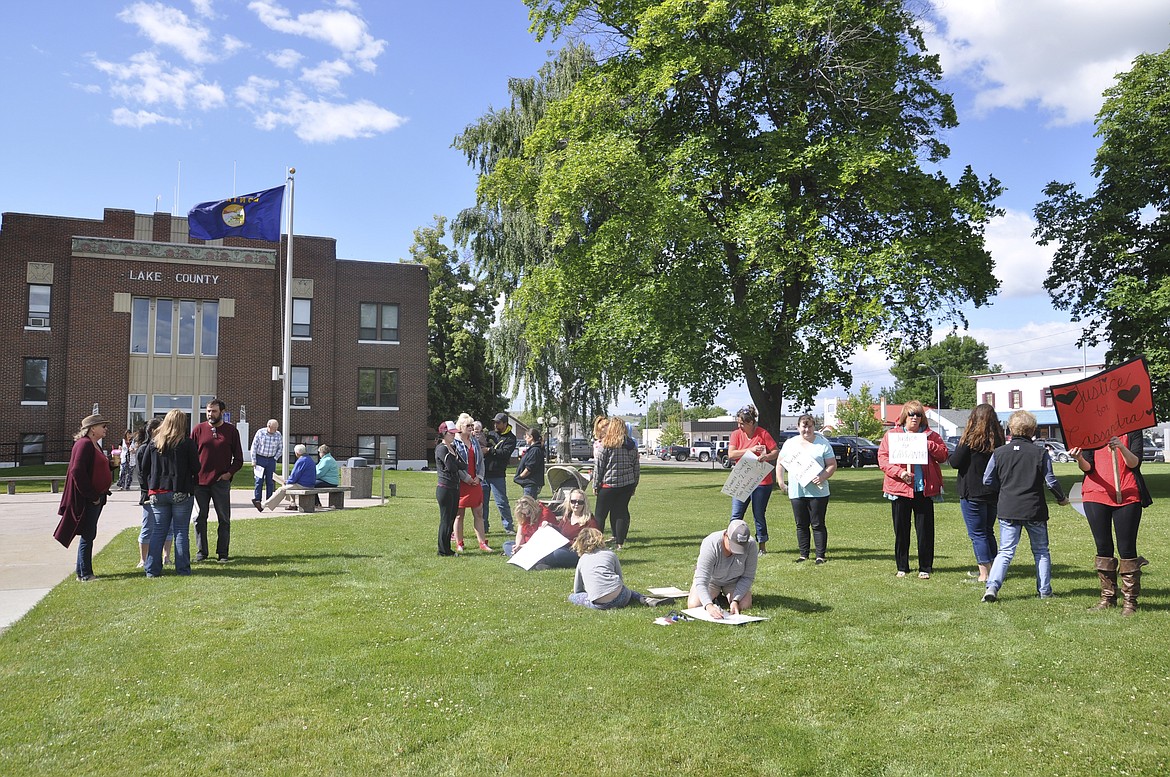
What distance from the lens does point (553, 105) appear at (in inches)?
1046

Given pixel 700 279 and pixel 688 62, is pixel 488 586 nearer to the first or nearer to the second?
pixel 700 279

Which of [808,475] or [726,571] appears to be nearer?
[726,571]

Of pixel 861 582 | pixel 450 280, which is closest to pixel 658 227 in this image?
pixel 861 582

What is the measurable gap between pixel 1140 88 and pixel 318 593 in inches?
1096

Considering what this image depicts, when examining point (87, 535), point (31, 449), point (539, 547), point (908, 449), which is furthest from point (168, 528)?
point (31, 449)

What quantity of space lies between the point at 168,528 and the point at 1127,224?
27537mm

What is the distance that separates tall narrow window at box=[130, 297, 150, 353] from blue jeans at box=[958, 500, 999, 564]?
37604 millimetres

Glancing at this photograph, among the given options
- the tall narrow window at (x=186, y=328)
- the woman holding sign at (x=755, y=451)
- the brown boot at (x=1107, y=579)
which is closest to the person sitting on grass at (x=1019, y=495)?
the brown boot at (x=1107, y=579)

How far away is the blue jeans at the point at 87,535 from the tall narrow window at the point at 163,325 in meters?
32.1

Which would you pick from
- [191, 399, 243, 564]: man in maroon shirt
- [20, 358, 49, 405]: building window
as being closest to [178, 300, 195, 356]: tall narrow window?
[20, 358, 49, 405]: building window

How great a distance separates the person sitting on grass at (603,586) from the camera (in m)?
8.25

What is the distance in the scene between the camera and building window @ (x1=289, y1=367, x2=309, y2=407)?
4119 cm

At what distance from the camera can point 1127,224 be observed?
88.6 feet

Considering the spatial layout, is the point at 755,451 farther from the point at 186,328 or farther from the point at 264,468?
the point at 186,328
